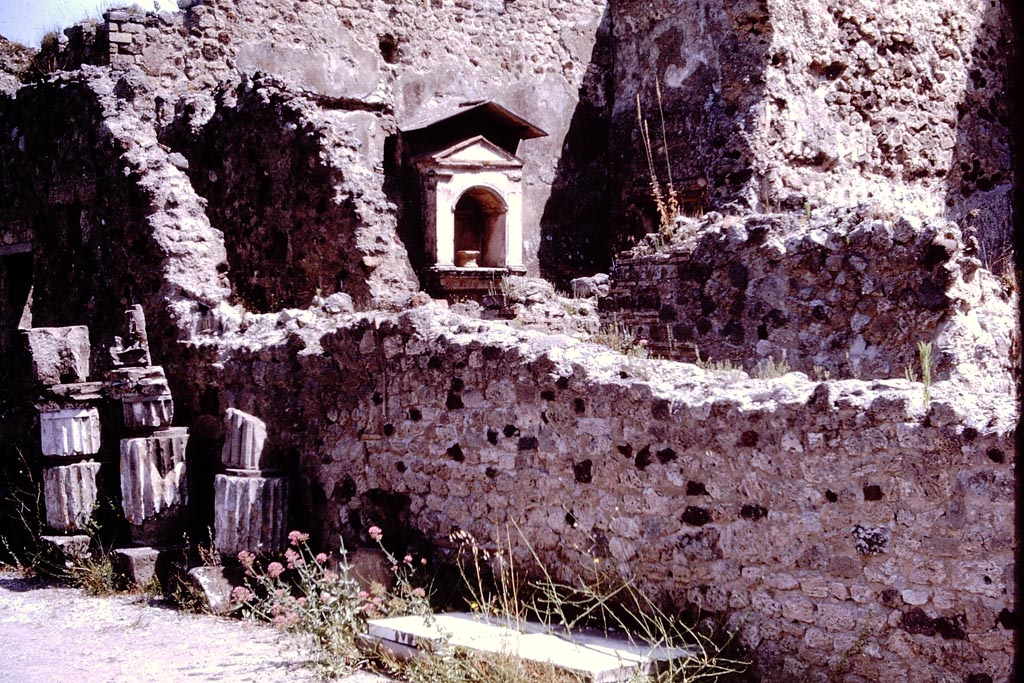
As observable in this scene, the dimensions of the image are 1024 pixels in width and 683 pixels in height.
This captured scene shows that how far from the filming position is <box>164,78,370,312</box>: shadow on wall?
11.7 metres

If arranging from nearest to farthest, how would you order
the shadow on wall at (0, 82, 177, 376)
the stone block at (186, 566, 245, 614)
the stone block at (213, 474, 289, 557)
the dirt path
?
the dirt path < the stone block at (186, 566, 245, 614) < the stone block at (213, 474, 289, 557) < the shadow on wall at (0, 82, 177, 376)

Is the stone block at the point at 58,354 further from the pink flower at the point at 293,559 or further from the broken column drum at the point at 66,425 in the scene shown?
the pink flower at the point at 293,559

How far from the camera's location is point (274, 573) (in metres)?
6.49

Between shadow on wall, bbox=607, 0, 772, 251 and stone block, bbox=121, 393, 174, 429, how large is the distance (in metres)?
7.83

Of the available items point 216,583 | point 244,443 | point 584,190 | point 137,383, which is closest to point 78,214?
point 137,383

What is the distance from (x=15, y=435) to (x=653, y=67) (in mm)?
9511

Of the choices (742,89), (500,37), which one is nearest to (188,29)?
(500,37)

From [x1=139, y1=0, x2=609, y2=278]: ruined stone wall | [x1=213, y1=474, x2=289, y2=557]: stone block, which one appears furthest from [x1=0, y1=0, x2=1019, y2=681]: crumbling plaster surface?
[x1=139, y1=0, x2=609, y2=278]: ruined stone wall

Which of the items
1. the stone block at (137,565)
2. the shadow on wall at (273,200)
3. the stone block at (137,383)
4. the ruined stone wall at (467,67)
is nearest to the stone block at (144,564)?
the stone block at (137,565)

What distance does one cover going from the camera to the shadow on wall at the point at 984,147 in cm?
1459

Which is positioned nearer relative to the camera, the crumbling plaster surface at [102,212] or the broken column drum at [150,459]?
the broken column drum at [150,459]

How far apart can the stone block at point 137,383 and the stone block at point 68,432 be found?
482mm

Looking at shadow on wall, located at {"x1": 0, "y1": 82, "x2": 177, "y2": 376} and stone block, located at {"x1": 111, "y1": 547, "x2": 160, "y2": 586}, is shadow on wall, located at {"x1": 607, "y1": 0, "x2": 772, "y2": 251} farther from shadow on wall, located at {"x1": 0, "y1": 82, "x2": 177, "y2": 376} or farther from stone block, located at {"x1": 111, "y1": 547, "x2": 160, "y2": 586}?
stone block, located at {"x1": 111, "y1": 547, "x2": 160, "y2": 586}

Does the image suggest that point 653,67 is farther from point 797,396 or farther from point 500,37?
point 797,396
